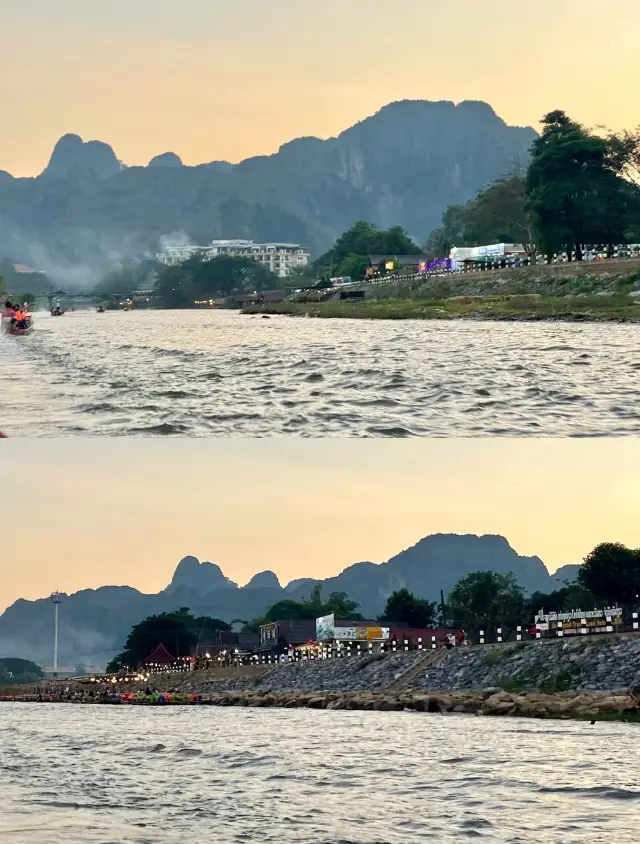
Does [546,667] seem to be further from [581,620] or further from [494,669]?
[581,620]

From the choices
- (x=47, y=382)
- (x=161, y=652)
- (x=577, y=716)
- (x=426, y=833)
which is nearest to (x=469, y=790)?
(x=426, y=833)

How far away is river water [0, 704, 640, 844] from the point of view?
2222cm

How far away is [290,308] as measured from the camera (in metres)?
142

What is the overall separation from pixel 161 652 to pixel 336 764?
156291mm

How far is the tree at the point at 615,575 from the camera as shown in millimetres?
97375

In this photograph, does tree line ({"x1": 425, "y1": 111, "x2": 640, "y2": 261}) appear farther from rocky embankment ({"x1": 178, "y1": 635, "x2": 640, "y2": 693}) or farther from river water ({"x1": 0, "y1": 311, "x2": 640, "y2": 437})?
rocky embankment ({"x1": 178, "y1": 635, "x2": 640, "y2": 693})

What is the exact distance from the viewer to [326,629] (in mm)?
134250

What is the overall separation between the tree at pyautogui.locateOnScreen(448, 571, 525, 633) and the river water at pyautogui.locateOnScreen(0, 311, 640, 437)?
36902 millimetres

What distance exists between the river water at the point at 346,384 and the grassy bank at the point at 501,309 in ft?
12.0

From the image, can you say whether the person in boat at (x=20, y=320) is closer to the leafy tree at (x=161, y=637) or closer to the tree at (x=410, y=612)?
the tree at (x=410, y=612)

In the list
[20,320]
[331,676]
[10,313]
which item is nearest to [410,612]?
[20,320]

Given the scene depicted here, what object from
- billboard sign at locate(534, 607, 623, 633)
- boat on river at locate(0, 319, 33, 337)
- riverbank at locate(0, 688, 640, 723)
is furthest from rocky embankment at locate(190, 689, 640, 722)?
boat on river at locate(0, 319, 33, 337)

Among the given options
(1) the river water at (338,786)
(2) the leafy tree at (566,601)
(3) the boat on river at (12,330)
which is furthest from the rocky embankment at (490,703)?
(3) the boat on river at (12,330)

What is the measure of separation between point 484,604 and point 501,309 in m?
37.2
